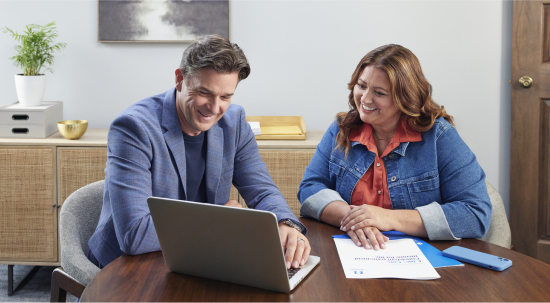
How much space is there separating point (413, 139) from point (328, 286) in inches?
29.4

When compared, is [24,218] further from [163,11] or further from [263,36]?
[263,36]

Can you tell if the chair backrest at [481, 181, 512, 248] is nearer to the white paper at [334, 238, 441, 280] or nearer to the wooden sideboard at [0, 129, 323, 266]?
the white paper at [334, 238, 441, 280]

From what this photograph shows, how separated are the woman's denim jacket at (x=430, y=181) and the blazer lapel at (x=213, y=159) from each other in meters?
0.31

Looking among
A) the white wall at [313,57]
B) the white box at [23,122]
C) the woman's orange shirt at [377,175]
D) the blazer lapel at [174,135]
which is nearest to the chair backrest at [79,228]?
the blazer lapel at [174,135]

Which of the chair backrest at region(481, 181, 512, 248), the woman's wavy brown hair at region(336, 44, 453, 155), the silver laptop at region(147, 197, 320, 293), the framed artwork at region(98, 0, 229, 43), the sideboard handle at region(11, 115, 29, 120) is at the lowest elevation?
the chair backrest at region(481, 181, 512, 248)

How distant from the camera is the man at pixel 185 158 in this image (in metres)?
1.35

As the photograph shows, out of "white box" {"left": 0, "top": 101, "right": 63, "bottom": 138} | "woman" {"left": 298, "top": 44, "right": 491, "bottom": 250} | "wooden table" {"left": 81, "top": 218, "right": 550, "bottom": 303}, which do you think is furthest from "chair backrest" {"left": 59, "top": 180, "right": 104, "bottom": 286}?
"white box" {"left": 0, "top": 101, "right": 63, "bottom": 138}

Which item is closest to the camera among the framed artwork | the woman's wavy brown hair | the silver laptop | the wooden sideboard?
the silver laptop

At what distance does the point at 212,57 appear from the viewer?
4.62 ft

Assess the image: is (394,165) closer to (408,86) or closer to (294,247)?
(408,86)

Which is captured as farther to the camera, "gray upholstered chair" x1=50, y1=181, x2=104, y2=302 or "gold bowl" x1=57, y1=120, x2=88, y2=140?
"gold bowl" x1=57, y1=120, x2=88, y2=140

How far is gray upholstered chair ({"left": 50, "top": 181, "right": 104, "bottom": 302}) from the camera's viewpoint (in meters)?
1.38

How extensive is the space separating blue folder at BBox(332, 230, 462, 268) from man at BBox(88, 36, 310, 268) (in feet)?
0.90

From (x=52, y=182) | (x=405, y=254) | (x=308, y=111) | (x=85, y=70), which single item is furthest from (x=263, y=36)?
(x=405, y=254)
